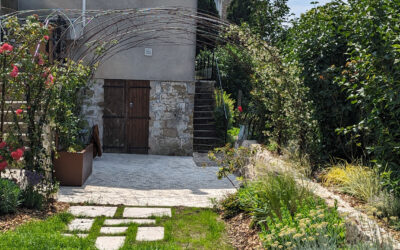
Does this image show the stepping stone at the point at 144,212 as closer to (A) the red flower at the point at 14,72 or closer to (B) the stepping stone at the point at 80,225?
(B) the stepping stone at the point at 80,225

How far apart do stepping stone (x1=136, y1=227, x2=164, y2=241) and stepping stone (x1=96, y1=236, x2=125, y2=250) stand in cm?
19

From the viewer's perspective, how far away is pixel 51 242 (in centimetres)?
400

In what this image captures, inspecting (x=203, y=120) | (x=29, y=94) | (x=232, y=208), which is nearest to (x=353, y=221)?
(x=232, y=208)

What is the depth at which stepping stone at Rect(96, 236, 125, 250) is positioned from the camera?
4.17 meters

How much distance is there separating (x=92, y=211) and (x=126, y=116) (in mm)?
5997

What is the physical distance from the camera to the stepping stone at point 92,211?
5404 mm

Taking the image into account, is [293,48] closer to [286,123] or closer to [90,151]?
[286,123]

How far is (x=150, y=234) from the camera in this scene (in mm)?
4656

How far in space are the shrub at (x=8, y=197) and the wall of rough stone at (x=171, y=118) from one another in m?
6.33

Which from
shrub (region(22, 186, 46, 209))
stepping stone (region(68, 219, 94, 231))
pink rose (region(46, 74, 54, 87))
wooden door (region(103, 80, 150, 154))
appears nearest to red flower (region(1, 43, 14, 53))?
pink rose (region(46, 74, 54, 87))

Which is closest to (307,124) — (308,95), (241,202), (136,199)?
(308,95)

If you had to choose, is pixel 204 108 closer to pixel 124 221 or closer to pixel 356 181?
pixel 124 221

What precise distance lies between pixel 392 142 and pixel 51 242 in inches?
133

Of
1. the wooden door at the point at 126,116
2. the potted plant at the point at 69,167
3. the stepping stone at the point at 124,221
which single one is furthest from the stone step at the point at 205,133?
the stepping stone at the point at 124,221
